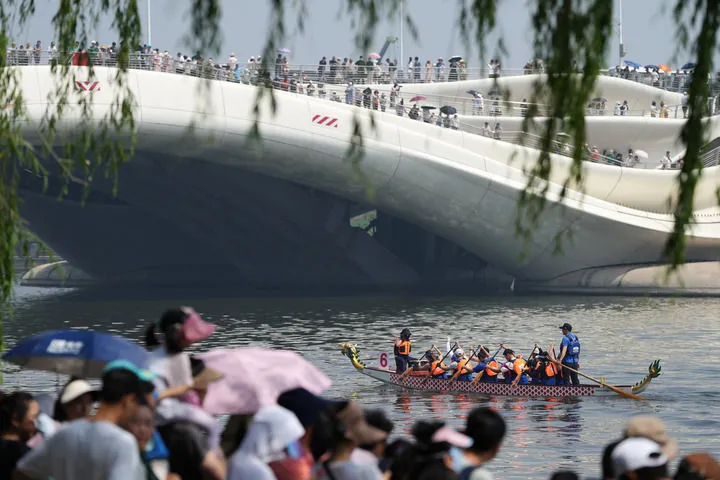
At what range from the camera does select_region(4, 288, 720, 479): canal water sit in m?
26.8

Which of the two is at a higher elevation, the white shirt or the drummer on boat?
the white shirt

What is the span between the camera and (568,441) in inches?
1016

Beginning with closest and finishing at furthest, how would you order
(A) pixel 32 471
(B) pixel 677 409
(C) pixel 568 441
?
1. (A) pixel 32 471
2. (C) pixel 568 441
3. (B) pixel 677 409

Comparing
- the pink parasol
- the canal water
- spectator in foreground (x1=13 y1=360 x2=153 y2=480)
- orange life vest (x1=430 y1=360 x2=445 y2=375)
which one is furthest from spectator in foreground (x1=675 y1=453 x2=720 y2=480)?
orange life vest (x1=430 y1=360 x2=445 y2=375)

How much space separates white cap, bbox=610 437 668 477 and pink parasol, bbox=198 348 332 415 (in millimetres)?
1992

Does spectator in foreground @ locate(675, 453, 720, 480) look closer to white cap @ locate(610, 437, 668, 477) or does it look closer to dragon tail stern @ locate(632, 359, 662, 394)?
white cap @ locate(610, 437, 668, 477)

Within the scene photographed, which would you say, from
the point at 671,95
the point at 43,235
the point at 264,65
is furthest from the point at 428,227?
the point at 264,65

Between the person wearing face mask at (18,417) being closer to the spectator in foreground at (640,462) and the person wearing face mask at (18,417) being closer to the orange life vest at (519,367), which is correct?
the spectator in foreground at (640,462)

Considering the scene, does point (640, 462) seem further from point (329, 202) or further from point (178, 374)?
point (329, 202)

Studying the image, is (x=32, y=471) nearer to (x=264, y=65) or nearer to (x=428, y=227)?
(x=264, y=65)

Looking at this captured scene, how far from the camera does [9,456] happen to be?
26.2 feet

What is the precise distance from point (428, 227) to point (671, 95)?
21610 millimetres

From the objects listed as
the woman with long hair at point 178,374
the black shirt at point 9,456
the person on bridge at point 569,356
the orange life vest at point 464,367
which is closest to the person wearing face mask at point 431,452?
the woman with long hair at point 178,374

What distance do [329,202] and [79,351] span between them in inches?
2406
